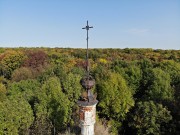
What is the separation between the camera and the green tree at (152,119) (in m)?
25.9

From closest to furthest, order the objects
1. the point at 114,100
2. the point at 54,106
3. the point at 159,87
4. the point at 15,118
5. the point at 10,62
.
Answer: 1. the point at 15,118
2. the point at 54,106
3. the point at 114,100
4. the point at 159,87
5. the point at 10,62

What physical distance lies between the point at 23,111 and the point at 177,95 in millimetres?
17187

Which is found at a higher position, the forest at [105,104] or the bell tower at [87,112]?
the bell tower at [87,112]

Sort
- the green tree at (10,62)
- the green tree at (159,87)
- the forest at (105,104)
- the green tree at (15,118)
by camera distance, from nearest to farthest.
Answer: the green tree at (15,118) < the forest at (105,104) < the green tree at (159,87) < the green tree at (10,62)

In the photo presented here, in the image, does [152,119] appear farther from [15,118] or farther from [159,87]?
[15,118]

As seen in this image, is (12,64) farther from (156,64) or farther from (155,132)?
(155,132)

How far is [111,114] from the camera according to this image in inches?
1193

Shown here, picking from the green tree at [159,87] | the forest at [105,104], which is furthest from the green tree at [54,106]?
the green tree at [159,87]

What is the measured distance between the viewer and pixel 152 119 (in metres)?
25.8

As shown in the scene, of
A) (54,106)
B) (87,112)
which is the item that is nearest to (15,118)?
(54,106)

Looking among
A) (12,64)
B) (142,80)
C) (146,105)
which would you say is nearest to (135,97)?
(142,80)

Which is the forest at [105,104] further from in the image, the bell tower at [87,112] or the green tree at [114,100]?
the bell tower at [87,112]

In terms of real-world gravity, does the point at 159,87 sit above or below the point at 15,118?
above

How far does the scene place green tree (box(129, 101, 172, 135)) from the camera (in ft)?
84.9
